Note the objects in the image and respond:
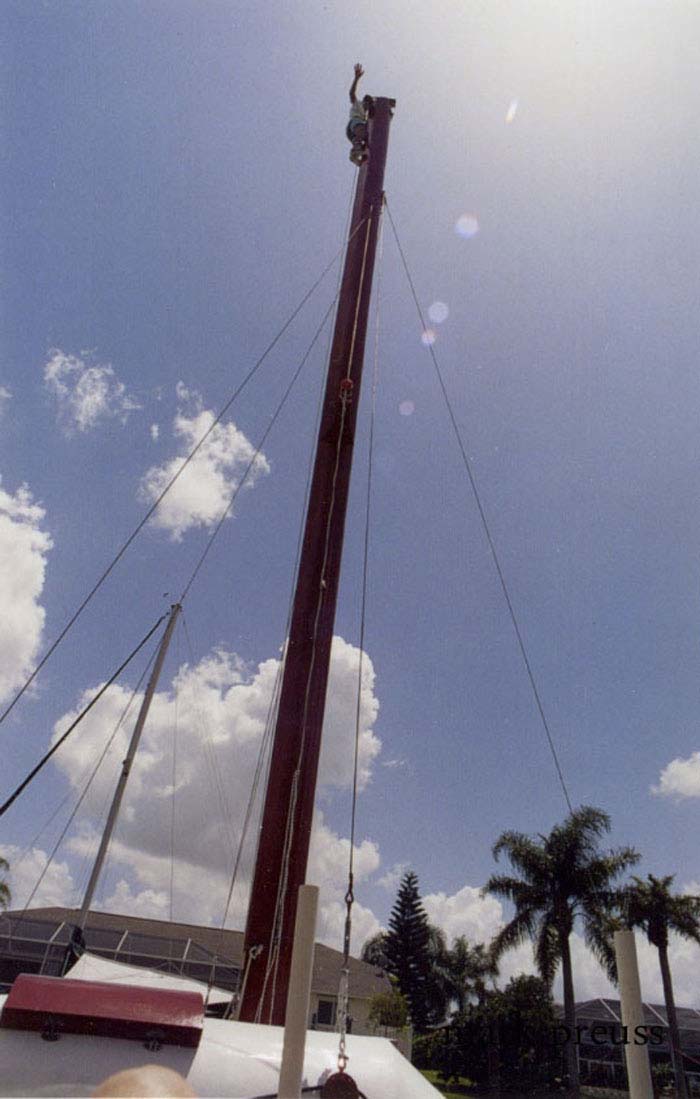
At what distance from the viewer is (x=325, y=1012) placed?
121 feet

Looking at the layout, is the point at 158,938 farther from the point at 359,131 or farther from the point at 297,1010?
the point at 297,1010

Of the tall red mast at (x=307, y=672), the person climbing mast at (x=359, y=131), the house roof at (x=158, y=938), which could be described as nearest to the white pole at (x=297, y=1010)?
the tall red mast at (x=307, y=672)

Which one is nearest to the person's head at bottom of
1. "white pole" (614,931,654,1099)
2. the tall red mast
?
"white pole" (614,931,654,1099)

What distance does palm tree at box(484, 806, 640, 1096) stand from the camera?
112 feet

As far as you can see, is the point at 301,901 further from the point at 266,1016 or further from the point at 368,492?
the point at 368,492

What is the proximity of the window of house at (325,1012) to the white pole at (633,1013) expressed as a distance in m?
41.4

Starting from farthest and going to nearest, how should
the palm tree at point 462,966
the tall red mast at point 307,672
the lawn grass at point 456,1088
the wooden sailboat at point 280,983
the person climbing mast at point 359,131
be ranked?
the palm tree at point 462,966 < the lawn grass at point 456,1088 < the person climbing mast at point 359,131 < the tall red mast at point 307,672 < the wooden sailboat at point 280,983

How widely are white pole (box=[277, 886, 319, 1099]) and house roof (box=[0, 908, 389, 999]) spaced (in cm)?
3082

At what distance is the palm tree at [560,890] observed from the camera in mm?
34125

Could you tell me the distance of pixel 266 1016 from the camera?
214 inches

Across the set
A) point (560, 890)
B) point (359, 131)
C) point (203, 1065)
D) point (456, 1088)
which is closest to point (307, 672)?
point (203, 1065)

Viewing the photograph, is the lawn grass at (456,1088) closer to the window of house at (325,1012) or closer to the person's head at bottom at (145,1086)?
the window of house at (325,1012)

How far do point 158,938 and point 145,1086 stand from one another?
40.3 m

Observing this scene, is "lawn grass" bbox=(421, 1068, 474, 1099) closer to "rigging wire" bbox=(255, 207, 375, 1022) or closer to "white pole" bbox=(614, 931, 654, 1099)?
"rigging wire" bbox=(255, 207, 375, 1022)
